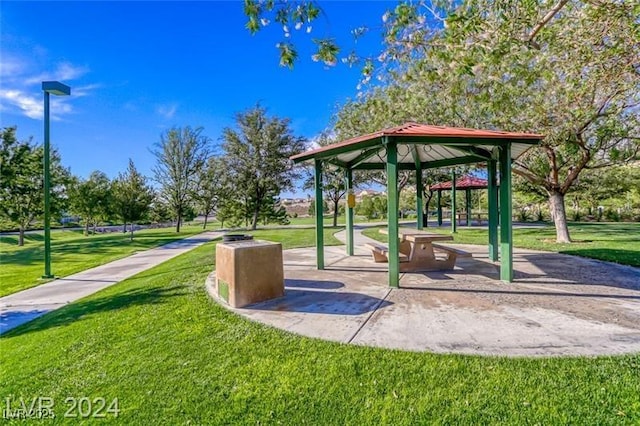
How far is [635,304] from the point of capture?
14.1 ft

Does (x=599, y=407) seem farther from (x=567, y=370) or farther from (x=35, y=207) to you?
(x=35, y=207)

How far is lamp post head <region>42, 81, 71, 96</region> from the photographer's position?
7.46 meters

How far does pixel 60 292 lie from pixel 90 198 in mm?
16722

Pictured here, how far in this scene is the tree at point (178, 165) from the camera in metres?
23.9

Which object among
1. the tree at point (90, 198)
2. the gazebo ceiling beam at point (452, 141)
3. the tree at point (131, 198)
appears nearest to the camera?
the gazebo ceiling beam at point (452, 141)

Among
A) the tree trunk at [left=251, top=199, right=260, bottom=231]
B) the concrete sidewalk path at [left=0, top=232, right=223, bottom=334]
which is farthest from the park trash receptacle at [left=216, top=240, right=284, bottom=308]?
the tree trunk at [left=251, top=199, right=260, bottom=231]

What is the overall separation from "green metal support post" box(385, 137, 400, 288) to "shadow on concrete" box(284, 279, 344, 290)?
96 centimetres

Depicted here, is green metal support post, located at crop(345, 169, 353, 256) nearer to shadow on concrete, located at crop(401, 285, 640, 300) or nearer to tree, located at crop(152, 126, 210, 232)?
shadow on concrete, located at crop(401, 285, 640, 300)

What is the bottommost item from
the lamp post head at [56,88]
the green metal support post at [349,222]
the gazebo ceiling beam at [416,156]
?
the green metal support post at [349,222]

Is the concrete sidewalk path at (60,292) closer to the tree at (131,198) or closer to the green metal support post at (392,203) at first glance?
the green metal support post at (392,203)

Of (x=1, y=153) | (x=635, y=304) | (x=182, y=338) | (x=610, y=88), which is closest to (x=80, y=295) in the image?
(x=182, y=338)

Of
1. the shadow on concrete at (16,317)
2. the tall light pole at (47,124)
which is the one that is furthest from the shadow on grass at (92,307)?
the tall light pole at (47,124)

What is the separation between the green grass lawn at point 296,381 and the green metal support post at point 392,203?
239 centimetres

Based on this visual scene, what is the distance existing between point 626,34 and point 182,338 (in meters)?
7.25
